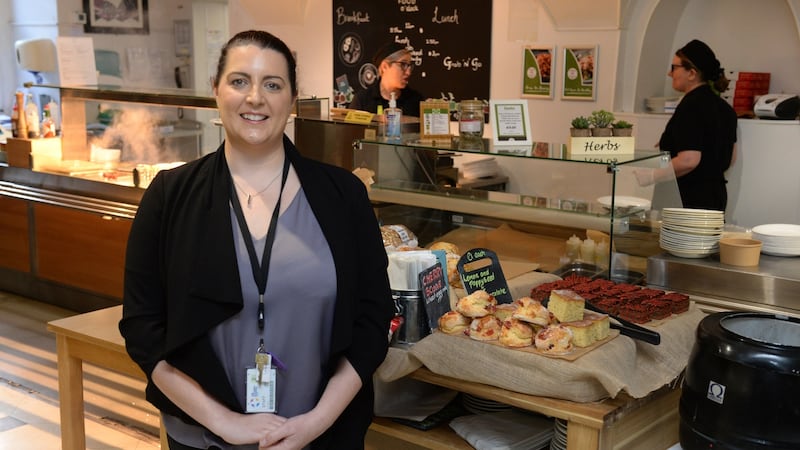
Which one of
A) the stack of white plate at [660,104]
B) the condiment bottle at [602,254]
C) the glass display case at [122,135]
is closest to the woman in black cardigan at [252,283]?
the condiment bottle at [602,254]

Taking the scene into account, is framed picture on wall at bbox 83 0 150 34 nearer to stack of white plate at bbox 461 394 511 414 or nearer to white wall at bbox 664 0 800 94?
white wall at bbox 664 0 800 94

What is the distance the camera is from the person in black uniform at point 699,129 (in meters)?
5.07

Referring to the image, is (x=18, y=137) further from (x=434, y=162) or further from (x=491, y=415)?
(x=491, y=415)

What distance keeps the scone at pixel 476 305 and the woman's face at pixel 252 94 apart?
2.83 ft

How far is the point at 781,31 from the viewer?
598 cm

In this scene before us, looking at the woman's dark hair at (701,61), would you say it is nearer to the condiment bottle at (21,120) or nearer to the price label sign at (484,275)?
the price label sign at (484,275)

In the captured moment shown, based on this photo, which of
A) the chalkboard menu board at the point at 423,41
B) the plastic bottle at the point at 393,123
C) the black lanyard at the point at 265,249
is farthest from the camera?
the chalkboard menu board at the point at 423,41

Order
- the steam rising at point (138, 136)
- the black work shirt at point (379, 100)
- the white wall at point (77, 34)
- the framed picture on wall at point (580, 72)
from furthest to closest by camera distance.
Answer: the white wall at point (77, 34), the black work shirt at point (379, 100), the framed picture on wall at point (580, 72), the steam rising at point (138, 136)

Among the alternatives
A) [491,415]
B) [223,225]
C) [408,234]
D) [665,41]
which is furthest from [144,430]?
[665,41]

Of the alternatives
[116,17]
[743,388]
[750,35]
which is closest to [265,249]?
[743,388]

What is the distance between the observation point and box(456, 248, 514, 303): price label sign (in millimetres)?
2871

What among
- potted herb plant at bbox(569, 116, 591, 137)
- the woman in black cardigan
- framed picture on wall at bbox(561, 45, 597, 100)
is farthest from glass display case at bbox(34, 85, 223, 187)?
the woman in black cardigan

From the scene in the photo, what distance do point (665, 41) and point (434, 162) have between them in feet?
10.7

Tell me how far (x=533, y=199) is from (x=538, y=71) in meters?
3.45
